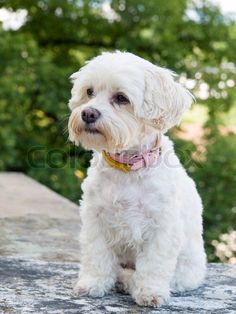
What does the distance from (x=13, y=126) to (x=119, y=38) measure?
5.45 ft

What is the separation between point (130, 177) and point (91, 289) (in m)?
0.57

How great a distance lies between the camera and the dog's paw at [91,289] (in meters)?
3.49

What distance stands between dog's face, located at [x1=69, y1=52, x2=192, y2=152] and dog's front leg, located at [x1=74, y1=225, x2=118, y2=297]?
0.44m

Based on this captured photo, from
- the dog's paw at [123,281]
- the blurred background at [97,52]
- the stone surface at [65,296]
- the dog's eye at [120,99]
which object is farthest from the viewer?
the blurred background at [97,52]

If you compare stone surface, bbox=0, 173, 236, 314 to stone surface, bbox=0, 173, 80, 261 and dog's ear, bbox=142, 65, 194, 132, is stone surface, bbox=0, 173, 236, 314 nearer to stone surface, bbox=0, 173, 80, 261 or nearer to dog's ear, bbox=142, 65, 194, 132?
stone surface, bbox=0, 173, 80, 261

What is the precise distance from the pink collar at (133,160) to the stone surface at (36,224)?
113cm

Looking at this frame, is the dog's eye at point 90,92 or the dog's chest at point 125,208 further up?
the dog's eye at point 90,92

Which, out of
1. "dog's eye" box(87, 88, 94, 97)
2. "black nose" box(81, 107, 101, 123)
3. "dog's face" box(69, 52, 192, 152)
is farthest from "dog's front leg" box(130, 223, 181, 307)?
Result: "dog's eye" box(87, 88, 94, 97)

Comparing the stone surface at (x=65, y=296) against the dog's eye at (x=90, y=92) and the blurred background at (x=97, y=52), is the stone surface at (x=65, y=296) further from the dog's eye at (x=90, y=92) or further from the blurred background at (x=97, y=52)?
the blurred background at (x=97, y=52)

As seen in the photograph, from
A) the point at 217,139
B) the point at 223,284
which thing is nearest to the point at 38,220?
the point at 223,284

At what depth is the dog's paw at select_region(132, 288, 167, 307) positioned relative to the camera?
11.1 feet

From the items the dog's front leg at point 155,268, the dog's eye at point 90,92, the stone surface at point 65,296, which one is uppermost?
the dog's eye at point 90,92

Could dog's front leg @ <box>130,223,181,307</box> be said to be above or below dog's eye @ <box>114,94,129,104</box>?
below

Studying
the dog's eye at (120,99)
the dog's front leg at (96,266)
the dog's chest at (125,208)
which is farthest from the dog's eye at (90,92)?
the dog's front leg at (96,266)
